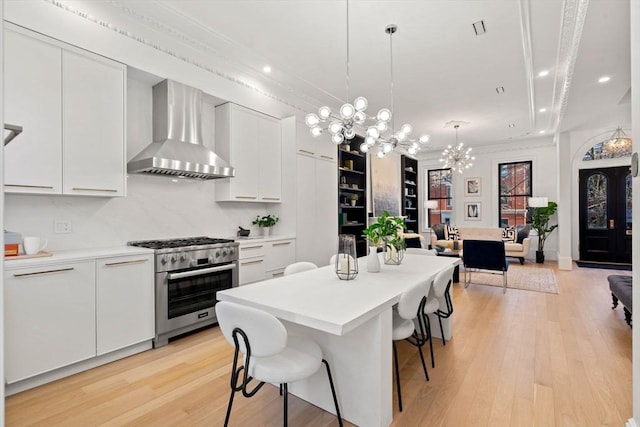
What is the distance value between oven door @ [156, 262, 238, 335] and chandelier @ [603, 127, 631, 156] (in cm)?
827

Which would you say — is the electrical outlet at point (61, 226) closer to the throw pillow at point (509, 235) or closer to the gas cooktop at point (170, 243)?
the gas cooktop at point (170, 243)

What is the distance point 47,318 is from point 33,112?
5.00 feet

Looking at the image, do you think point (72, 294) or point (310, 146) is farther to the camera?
point (310, 146)

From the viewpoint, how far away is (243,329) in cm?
153

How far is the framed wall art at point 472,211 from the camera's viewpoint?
8.84 meters

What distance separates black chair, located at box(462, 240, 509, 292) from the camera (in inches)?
197

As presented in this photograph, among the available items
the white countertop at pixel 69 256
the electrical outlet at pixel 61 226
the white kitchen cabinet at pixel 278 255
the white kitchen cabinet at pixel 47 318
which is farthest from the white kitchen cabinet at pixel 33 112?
the white kitchen cabinet at pixel 278 255

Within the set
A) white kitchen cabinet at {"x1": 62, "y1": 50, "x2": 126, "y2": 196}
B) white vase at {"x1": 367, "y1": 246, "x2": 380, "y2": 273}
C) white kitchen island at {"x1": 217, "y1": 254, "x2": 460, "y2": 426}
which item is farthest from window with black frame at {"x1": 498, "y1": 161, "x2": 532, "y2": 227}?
white kitchen cabinet at {"x1": 62, "y1": 50, "x2": 126, "y2": 196}

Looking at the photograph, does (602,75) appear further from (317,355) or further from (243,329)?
(243,329)

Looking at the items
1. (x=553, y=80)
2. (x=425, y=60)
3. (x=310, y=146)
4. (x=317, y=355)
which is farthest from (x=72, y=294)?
(x=553, y=80)

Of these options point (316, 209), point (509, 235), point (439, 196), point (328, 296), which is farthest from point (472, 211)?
point (328, 296)

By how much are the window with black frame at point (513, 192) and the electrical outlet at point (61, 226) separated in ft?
29.9

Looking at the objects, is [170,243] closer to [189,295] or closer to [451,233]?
[189,295]

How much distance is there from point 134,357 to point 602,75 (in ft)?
19.7
